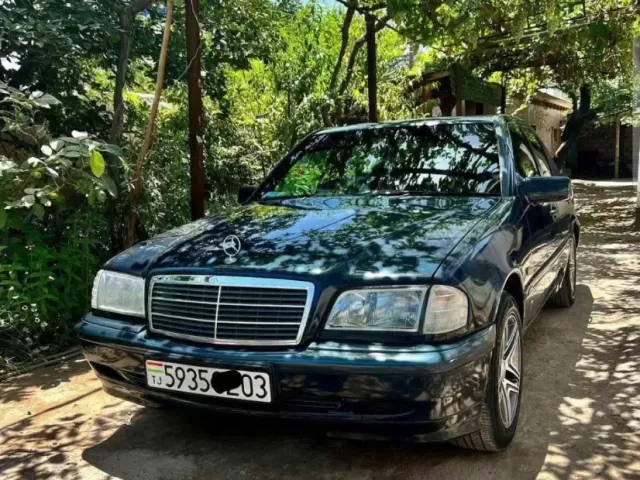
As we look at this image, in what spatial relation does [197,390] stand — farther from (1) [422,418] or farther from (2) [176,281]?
(1) [422,418]

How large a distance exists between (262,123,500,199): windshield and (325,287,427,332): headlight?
3.98 feet

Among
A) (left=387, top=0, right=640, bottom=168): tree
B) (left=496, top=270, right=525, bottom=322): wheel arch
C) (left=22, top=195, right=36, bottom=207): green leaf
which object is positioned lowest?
(left=496, top=270, right=525, bottom=322): wheel arch

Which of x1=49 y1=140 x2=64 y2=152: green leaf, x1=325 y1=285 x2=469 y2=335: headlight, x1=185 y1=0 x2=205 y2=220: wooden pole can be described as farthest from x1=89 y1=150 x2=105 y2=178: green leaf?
x1=325 y1=285 x2=469 y2=335: headlight

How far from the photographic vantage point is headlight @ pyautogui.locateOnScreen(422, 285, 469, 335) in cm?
224

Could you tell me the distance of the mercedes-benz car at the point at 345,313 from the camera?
220 cm

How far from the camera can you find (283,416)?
229 centimetres

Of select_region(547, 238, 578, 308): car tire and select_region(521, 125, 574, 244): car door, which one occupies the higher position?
select_region(521, 125, 574, 244): car door

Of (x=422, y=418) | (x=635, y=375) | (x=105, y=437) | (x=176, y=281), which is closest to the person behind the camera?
(x=422, y=418)

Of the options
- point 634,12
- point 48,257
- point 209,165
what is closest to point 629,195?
point 634,12

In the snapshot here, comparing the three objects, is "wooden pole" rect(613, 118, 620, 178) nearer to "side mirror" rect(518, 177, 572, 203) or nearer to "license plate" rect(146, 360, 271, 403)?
"side mirror" rect(518, 177, 572, 203)

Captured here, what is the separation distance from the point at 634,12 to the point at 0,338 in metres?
8.45

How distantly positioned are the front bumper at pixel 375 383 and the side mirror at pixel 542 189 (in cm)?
126

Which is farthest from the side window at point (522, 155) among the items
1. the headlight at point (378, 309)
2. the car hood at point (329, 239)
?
the headlight at point (378, 309)

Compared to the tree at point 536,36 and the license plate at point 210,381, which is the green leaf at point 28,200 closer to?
the license plate at point 210,381
